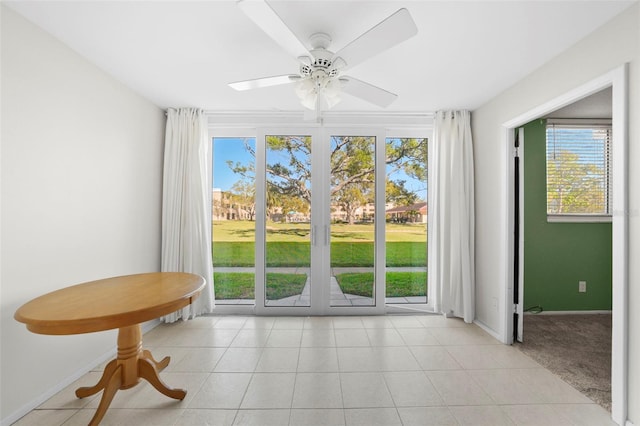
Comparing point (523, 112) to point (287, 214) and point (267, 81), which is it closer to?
point (267, 81)

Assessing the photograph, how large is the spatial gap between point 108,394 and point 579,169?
5.04 meters

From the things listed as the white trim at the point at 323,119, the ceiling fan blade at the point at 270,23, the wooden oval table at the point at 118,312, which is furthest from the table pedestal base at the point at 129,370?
the white trim at the point at 323,119

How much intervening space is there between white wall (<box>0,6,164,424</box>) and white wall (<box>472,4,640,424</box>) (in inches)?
128

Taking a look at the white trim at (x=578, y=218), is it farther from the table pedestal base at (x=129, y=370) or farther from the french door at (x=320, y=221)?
the table pedestal base at (x=129, y=370)

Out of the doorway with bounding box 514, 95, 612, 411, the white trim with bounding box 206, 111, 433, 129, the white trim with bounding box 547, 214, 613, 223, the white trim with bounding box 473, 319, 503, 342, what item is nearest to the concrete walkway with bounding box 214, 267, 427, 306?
the white trim with bounding box 473, 319, 503, 342

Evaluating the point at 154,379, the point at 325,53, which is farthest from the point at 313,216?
the point at 154,379

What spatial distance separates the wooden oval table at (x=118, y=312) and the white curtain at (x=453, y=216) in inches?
104

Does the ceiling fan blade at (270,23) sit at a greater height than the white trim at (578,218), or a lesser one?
greater

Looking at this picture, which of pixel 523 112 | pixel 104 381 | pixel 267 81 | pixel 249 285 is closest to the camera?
pixel 104 381

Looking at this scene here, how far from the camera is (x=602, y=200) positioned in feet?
10.9

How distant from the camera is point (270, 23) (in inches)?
52.9

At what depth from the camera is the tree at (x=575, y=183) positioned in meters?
3.32

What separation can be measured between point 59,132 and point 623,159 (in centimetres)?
374

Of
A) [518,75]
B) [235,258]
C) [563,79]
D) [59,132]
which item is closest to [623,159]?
[563,79]
